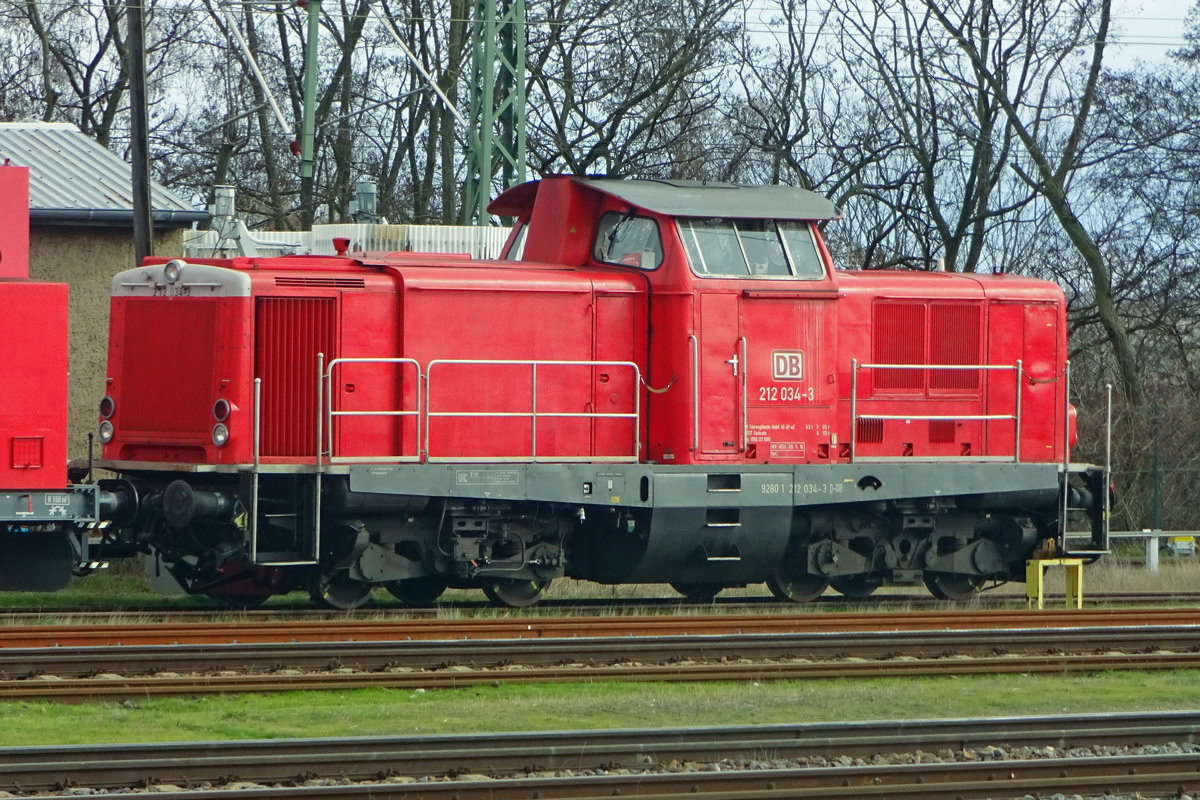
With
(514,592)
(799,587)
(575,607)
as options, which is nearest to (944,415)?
(799,587)

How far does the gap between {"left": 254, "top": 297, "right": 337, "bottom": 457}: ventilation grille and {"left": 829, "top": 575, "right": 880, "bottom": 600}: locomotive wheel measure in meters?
5.37

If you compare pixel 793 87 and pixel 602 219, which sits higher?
pixel 793 87

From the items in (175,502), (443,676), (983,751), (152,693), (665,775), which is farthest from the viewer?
(175,502)

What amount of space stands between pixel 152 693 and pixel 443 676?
1.82 meters

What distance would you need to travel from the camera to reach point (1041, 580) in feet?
45.2

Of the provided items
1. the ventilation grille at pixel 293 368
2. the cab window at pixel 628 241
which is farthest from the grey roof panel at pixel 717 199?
the ventilation grille at pixel 293 368

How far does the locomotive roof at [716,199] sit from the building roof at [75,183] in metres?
6.62

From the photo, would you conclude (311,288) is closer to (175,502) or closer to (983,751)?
(175,502)

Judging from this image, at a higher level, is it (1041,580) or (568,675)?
(1041,580)

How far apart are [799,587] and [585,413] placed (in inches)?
112

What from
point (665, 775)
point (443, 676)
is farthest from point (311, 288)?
point (665, 775)

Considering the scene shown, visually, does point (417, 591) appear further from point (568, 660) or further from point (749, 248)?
point (749, 248)

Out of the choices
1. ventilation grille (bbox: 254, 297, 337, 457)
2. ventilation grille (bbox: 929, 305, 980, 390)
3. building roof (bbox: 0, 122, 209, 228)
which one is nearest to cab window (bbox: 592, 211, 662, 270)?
ventilation grille (bbox: 254, 297, 337, 457)

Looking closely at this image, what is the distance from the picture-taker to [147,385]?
12.3m
